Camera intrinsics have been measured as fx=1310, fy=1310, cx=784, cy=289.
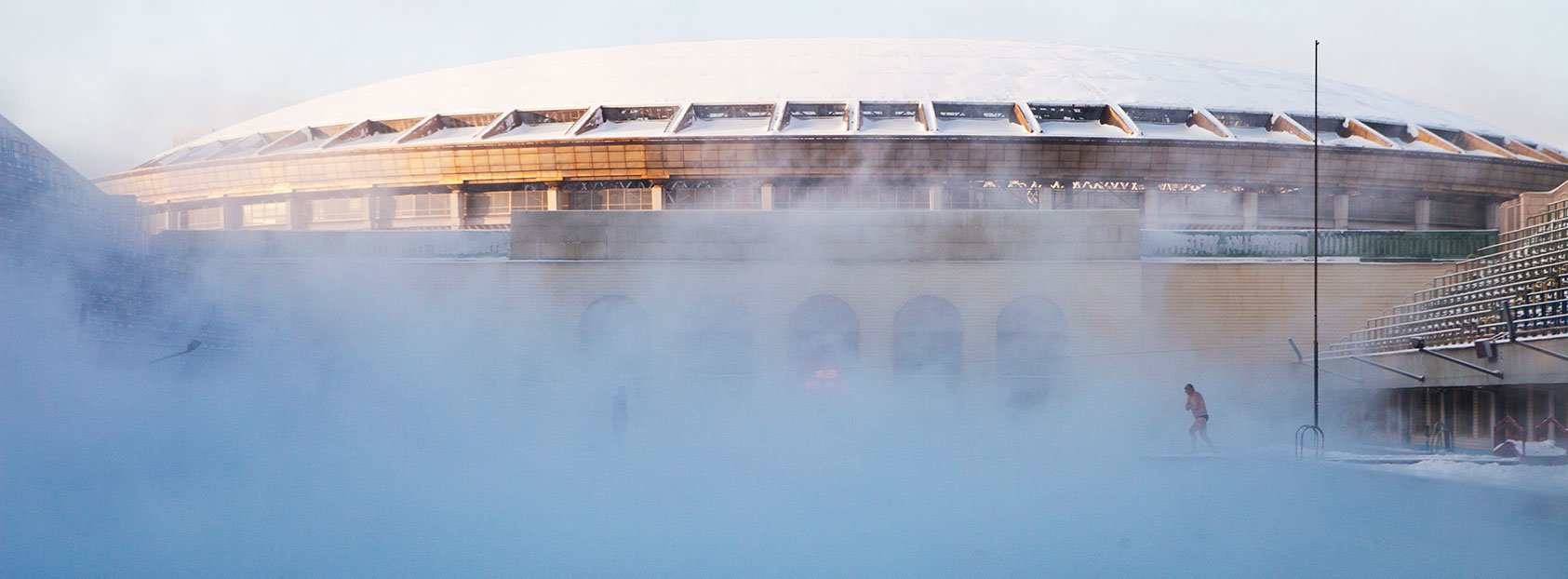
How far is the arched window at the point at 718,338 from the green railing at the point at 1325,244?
5859 mm

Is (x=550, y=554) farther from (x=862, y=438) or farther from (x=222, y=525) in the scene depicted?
(x=862, y=438)

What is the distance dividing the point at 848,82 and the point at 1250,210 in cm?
723

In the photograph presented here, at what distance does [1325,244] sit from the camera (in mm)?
18703

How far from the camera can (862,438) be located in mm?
14062

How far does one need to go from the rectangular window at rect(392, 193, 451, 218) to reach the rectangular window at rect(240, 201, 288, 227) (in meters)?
2.38

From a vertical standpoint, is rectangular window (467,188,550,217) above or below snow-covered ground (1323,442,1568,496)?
above

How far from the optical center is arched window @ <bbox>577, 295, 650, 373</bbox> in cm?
1639

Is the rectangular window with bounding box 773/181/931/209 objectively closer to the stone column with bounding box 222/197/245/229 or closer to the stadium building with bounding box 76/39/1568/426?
the stadium building with bounding box 76/39/1568/426

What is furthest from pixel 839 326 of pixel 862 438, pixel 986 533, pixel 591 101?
pixel 986 533

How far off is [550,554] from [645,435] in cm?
673

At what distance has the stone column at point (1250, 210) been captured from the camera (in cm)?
2198

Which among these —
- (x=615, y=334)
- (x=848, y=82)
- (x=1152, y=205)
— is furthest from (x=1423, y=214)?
(x=615, y=334)

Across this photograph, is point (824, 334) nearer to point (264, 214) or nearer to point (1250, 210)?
point (1250, 210)

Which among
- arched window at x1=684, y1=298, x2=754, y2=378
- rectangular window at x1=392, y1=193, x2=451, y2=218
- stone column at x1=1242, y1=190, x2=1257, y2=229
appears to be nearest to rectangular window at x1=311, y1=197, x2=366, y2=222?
rectangular window at x1=392, y1=193, x2=451, y2=218
